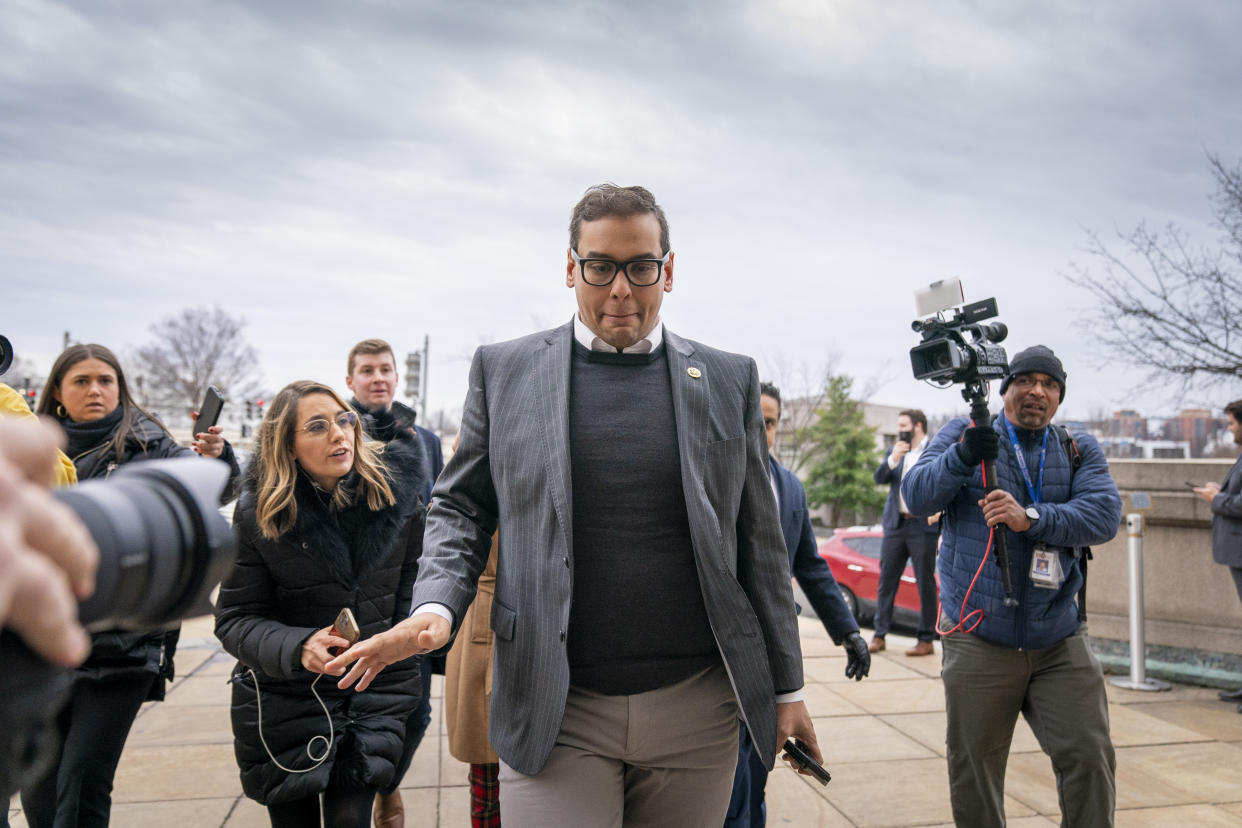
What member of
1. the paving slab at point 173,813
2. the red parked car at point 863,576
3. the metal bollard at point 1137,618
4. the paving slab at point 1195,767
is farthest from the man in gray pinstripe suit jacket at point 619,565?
the red parked car at point 863,576

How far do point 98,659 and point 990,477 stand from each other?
3.68m

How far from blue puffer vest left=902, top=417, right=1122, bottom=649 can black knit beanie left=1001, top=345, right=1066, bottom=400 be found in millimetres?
260

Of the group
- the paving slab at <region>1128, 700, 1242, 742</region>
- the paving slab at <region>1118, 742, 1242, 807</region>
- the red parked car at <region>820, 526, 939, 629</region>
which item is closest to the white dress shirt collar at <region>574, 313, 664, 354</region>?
the paving slab at <region>1118, 742, 1242, 807</region>

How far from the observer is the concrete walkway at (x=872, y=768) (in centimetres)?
468

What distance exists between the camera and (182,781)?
5.06 m

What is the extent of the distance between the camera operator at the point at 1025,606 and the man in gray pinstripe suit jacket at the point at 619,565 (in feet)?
5.37

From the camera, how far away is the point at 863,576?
40.0ft

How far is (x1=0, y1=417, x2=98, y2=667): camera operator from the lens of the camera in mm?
642

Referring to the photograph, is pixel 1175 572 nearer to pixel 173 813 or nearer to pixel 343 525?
pixel 343 525

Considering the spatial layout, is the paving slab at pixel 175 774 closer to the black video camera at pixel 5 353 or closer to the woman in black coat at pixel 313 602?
the woman in black coat at pixel 313 602

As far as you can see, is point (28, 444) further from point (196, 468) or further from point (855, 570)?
point (855, 570)

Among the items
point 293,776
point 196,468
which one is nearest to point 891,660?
point 293,776

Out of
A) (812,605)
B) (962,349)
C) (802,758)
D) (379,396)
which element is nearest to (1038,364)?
(962,349)

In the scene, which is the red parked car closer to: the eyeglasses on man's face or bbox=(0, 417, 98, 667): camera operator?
the eyeglasses on man's face
